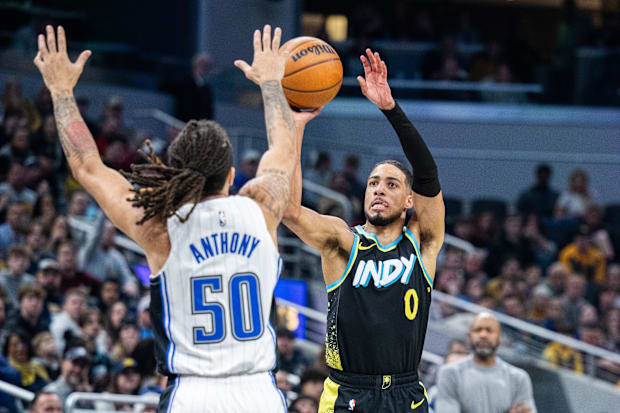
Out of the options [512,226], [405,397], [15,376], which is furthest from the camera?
[512,226]

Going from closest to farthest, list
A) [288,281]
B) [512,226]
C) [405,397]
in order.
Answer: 1. [405,397]
2. [288,281]
3. [512,226]

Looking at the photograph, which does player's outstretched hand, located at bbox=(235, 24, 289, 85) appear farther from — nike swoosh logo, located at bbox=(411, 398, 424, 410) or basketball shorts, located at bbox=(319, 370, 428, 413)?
nike swoosh logo, located at bbox=(411, 398, 424, 410)

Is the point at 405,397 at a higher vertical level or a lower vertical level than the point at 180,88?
lower

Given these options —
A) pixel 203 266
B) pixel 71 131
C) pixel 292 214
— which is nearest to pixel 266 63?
pixel 71 131

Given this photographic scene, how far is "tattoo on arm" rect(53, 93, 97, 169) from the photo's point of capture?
3.94 m

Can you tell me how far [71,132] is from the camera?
399 cm

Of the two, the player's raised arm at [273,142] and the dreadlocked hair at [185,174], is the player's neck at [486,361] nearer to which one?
the player's raised arm at [273,142]

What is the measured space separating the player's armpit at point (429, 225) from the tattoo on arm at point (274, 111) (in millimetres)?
1378

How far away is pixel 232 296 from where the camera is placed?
3.72 meters

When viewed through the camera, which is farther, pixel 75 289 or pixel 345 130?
pixel 345 130

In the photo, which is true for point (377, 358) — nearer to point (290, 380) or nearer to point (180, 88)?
point (290, 380)

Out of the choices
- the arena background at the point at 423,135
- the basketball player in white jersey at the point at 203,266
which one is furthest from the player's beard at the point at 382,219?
the arena background at the point at 423,135

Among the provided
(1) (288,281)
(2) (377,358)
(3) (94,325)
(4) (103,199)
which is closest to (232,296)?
(4) (103,199)

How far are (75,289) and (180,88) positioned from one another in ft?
21.3
